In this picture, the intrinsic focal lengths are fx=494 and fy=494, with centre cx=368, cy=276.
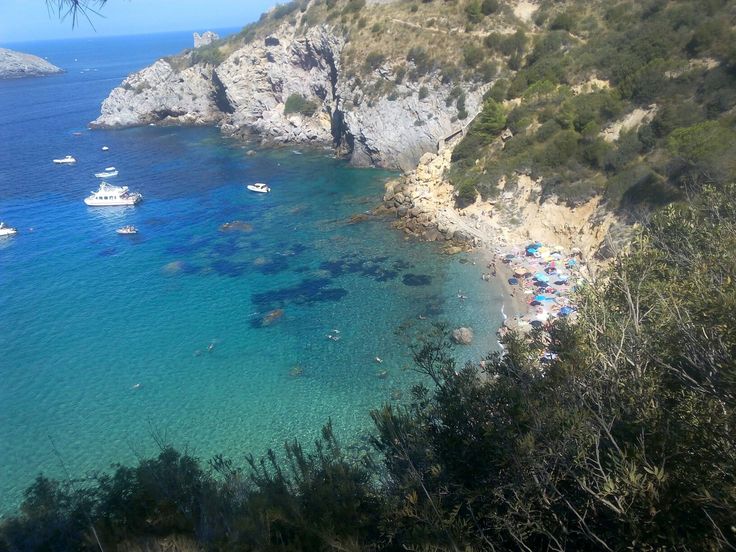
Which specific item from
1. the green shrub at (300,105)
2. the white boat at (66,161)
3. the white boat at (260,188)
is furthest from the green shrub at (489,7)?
the white boat at (66,161)

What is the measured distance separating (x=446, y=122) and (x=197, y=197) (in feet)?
72.0

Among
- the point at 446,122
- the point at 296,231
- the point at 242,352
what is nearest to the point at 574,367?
the point at 242,352

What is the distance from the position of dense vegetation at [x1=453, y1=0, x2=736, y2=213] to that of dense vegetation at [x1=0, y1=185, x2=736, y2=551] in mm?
15091

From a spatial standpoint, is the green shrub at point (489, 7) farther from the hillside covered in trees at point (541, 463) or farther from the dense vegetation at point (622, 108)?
the hillside covered in trees at point (541, 463)

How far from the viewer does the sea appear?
18078mm

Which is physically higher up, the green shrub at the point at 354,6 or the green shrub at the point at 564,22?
the green shrub at the point at 354,6

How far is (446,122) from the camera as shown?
137 feet

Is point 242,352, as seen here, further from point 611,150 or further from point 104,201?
point 104,201

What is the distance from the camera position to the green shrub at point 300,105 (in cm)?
5425

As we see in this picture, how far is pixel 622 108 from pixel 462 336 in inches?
732

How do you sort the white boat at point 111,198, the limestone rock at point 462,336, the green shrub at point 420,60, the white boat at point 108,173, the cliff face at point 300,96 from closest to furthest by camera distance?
the limestone rock at point 462,336, the white boat at point 111,198, the cliff face at point 300,96, the green shrub at point 420,60, the white boat at point 108,173

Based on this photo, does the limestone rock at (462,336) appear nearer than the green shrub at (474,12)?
Yes

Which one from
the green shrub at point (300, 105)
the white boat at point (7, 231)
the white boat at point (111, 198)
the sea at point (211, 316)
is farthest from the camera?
the green shrub at point (300, 105)

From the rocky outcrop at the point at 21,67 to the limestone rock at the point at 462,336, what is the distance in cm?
14756
